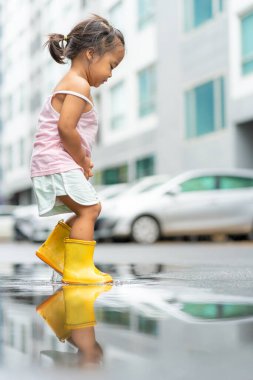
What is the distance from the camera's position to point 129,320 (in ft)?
12.5

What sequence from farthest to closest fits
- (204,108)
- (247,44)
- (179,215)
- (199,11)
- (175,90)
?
(175,90), (199,11), (204,108), (247,44), (179,215)

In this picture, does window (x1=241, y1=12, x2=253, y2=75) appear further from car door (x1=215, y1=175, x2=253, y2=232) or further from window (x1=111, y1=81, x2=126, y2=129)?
window (x1=111, y1=81, x2=126, y2=129)

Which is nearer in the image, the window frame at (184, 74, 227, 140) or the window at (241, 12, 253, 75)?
the window at (241, 12, 253, 75)

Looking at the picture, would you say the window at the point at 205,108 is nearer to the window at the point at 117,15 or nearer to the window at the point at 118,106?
the window at the point at 118,106

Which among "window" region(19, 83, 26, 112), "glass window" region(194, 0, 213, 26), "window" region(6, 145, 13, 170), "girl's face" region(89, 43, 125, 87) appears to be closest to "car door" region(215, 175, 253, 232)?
"glass window" region(194, 0, 213, 26)

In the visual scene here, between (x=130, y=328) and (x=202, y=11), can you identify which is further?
(x=202, y=11)

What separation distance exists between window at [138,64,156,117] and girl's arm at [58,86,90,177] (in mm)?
24696

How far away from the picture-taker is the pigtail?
5.92 m

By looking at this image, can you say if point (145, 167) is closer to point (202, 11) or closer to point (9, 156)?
point (202, 11)

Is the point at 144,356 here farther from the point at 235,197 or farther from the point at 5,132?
the point at 5,132

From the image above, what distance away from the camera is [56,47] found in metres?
5.94

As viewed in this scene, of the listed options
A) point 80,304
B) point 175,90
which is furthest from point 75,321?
point 175,90

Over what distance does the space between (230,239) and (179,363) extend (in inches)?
677

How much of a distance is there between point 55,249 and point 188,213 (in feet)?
39.8
